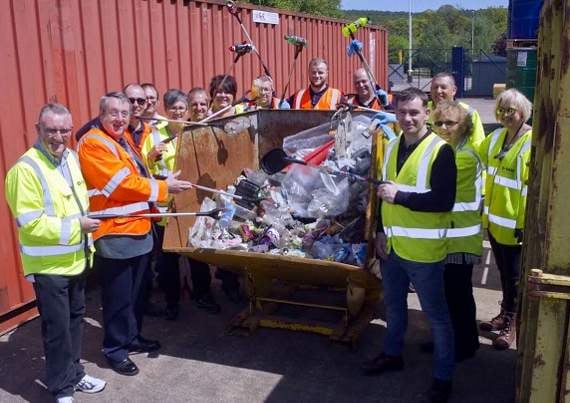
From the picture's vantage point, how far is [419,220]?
11.1ft

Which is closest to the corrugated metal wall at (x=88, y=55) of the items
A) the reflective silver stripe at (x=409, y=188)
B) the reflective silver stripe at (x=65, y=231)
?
the reflective silver stripe at (x=65, y=231)

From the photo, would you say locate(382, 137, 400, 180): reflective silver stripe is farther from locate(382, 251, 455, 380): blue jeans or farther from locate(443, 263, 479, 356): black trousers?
locate(443, 263, 479, 356): black trousers

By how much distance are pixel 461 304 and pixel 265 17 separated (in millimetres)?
5534

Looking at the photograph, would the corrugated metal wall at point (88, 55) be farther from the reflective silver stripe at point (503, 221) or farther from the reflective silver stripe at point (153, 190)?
the reflective silver stripe at point (503, 221)

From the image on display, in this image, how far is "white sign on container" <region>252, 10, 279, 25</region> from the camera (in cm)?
812

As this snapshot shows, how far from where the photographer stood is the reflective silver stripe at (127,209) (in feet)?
12.6

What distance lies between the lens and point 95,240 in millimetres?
3908

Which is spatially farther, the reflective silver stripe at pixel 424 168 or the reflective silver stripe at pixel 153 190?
the reflective silver stripe at pixel 153 190

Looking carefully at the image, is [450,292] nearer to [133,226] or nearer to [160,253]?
[133,226]

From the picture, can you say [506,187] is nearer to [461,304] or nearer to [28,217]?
[461,304]

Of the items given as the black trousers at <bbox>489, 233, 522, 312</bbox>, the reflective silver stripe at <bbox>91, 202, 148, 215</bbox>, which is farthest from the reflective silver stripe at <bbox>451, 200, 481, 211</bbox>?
the reflective silver stripe at <bbox>91, 202, 148, 215</bbox>

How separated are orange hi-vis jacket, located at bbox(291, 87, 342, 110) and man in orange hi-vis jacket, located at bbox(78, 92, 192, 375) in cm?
229

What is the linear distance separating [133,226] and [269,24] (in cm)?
532

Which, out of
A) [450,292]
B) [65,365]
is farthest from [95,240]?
[450,292]
